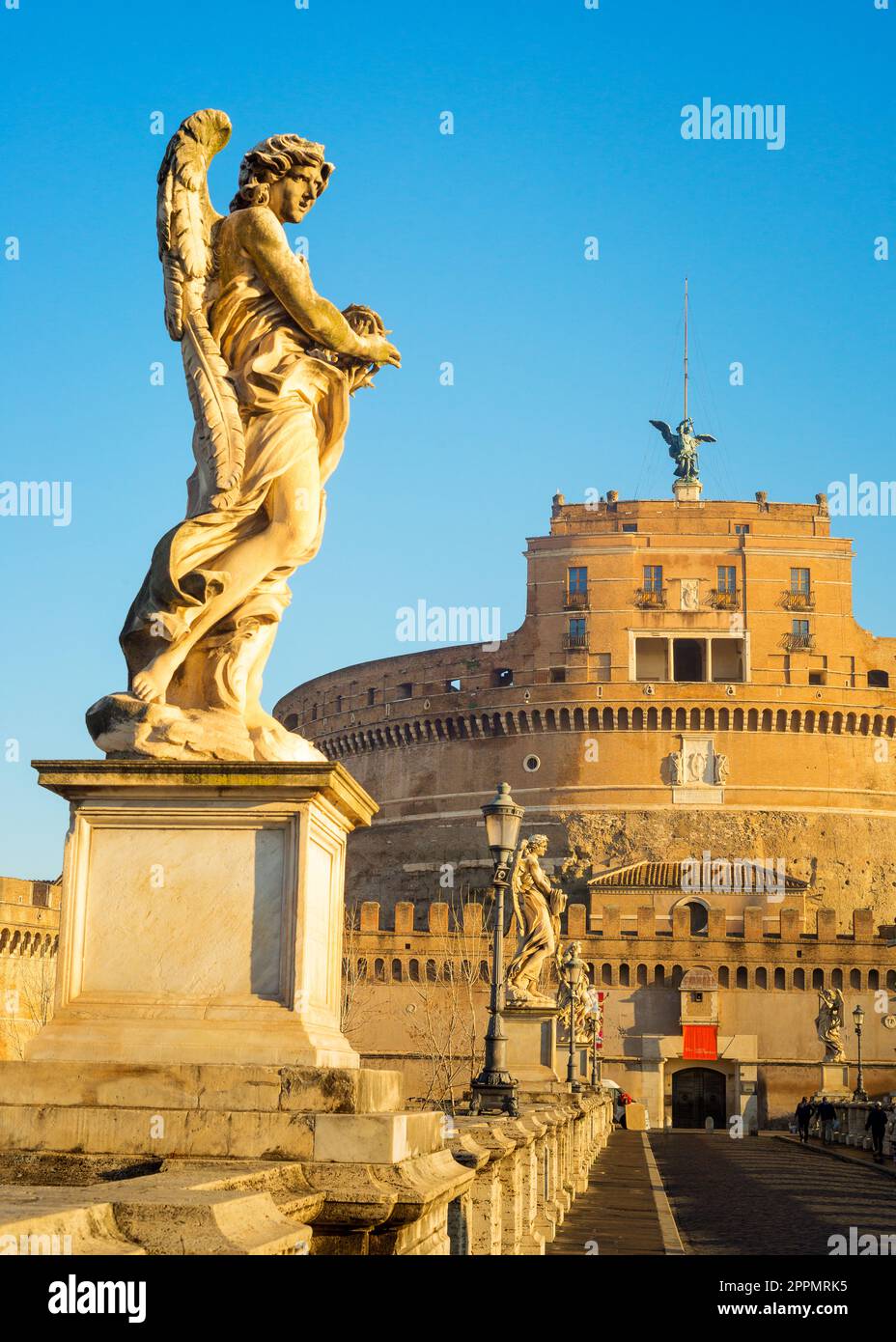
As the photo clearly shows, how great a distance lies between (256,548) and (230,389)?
0.45m

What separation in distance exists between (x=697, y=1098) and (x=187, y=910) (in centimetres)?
5010

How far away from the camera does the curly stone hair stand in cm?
462

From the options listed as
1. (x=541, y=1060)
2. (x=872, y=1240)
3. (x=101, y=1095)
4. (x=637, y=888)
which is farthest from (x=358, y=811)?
(x=637, y=888)

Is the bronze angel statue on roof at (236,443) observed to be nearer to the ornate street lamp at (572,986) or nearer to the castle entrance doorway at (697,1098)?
the ornate street lamp at (572,986)

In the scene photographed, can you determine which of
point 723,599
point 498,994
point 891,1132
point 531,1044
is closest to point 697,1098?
point 723,599

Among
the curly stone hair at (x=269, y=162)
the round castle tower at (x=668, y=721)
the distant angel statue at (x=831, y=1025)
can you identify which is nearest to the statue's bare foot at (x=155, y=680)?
the curly stone hair at (x=269, y=162)

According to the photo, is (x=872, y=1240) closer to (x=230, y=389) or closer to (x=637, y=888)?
(x=230, y=389)

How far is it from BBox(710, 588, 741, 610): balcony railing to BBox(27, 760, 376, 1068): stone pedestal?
5943cm

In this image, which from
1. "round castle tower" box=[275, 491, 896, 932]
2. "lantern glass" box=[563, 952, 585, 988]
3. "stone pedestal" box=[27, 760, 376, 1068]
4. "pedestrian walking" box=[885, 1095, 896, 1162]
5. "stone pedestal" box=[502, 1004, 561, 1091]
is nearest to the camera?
"stone pedestal" box=[27, 760, 376, 1068]

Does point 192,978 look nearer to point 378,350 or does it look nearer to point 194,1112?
point 194,1112

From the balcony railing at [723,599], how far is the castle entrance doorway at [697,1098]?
18094mm

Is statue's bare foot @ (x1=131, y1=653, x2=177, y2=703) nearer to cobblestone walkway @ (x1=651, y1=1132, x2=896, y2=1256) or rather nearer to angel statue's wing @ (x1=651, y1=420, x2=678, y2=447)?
cobblestone walkway @ (x1=651, y1=1132, x2=896, y2=1256)

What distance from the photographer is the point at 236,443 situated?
4.45 meters

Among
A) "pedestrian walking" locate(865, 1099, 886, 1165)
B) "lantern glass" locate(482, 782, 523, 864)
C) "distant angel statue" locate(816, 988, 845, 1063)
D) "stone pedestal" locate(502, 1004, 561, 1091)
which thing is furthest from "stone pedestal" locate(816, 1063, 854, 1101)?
"lantern glass" locate(482, 782, 523, 864)
